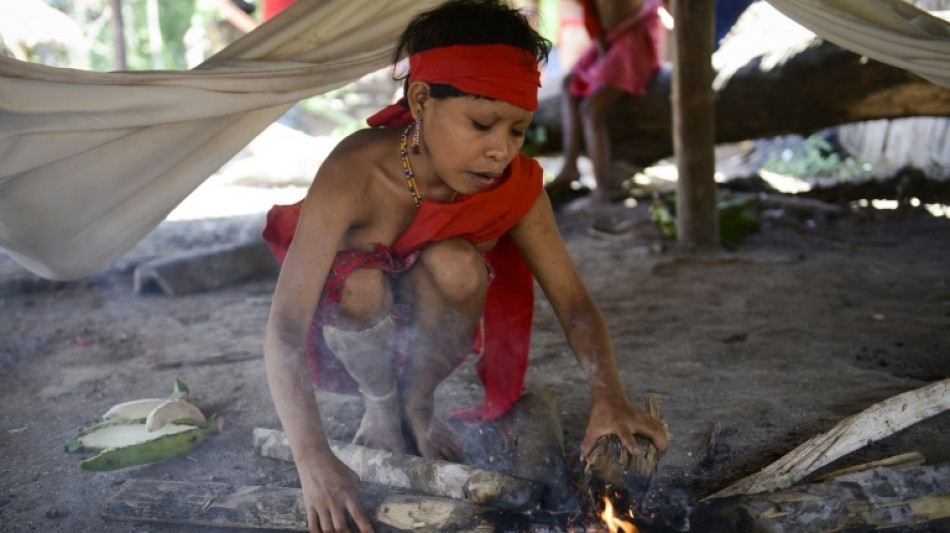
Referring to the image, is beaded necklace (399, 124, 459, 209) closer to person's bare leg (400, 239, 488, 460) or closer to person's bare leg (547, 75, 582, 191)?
person's bare leg (400, 239, 488, 460)

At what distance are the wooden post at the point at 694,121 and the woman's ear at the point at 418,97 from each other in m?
3.01

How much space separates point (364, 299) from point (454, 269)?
245 millimetres

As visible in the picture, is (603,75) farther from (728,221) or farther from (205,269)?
(205,269)

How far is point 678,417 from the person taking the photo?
2.37 metres

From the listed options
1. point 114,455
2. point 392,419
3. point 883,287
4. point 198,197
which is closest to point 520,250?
point 392,419

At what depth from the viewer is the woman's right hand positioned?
5.18 ft

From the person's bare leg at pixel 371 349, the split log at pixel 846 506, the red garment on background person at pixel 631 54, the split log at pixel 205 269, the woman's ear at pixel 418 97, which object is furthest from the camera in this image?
the red garment on background person at pixel 631 54

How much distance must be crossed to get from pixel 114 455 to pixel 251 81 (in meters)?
1.06

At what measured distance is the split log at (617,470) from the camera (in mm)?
1722

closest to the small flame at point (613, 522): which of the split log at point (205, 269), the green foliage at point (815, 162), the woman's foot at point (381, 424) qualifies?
the woman's foot at point (381, 424)

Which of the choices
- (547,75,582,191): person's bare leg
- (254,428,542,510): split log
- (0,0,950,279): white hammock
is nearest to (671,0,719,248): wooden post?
(547,75,582,191): person's bare leg

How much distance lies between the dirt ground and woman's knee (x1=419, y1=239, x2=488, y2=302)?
0.52 m

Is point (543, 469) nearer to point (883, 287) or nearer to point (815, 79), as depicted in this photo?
point (883, 287)

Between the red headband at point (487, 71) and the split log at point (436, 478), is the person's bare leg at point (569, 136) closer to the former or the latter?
the red headband at point (487, 71)
